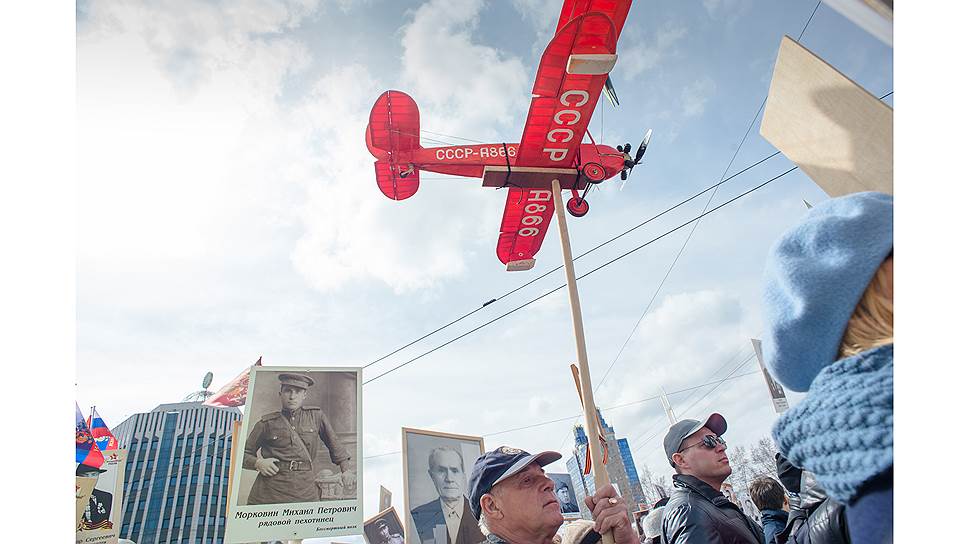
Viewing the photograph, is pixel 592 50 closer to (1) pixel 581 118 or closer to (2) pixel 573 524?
(1) pixel 581 118

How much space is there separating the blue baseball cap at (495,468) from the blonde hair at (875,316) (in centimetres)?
215

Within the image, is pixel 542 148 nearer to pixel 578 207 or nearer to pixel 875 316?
pixel 578 207

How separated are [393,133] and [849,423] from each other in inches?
315

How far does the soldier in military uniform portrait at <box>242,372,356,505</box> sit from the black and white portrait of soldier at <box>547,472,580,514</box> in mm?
5206

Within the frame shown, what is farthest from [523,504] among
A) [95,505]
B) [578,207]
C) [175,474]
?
[175,474]

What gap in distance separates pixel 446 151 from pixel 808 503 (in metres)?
6.60

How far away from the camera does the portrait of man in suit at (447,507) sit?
19.9 ft

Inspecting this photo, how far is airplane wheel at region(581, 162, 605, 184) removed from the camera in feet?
21.4

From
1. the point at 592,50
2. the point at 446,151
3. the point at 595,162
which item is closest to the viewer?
the point at 592,50

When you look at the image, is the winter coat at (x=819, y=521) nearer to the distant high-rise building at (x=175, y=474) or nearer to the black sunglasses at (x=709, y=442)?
the black sunglasses at (x=709, y=442)

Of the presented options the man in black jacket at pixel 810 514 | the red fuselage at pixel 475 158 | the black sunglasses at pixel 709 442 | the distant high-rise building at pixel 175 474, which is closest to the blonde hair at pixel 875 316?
the man in black jacket at pixel 810 514

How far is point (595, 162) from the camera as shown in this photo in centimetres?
658

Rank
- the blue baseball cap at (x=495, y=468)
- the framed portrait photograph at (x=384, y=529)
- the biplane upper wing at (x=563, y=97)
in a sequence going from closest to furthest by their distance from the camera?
the blue baseball cap at (x=495, y=468)
the biplane upper wing at (x=563, y=97)
the framed portrait photograph at (x=384, y=529)

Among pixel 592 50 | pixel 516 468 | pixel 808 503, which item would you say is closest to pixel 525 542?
pixel 516 468
